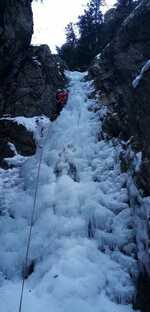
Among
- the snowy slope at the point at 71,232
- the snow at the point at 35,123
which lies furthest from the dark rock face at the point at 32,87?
the snowy slope at the point at 71,232

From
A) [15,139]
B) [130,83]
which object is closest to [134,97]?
[130,83]

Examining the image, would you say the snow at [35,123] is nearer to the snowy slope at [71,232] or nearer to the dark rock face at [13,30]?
the snowy slope at [71,232]

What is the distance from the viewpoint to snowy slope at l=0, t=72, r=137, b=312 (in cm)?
668

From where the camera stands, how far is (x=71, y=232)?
7828mm

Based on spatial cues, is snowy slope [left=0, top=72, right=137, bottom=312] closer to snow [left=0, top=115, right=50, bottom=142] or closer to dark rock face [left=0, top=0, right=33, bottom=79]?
snow [left=0, top=115, right=50, bottom=142]

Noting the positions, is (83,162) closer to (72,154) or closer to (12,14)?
(72,154)

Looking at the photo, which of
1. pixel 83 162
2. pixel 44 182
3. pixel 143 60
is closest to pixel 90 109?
pixel 143 60

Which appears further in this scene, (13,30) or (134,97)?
(13,30)

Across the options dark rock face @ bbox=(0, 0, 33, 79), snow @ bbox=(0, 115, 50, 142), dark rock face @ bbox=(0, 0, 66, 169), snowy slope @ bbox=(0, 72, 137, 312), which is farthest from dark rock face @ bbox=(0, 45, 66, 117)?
snowy slope @ bbox=(0, 72, 137, 312)

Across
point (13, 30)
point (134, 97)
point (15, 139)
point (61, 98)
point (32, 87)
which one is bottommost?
point (15, 139)

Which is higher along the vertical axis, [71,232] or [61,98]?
[61,98]

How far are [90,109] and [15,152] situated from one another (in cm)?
327

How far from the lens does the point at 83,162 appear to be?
996 cm

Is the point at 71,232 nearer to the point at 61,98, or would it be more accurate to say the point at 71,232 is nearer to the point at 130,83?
the point at 130,83
